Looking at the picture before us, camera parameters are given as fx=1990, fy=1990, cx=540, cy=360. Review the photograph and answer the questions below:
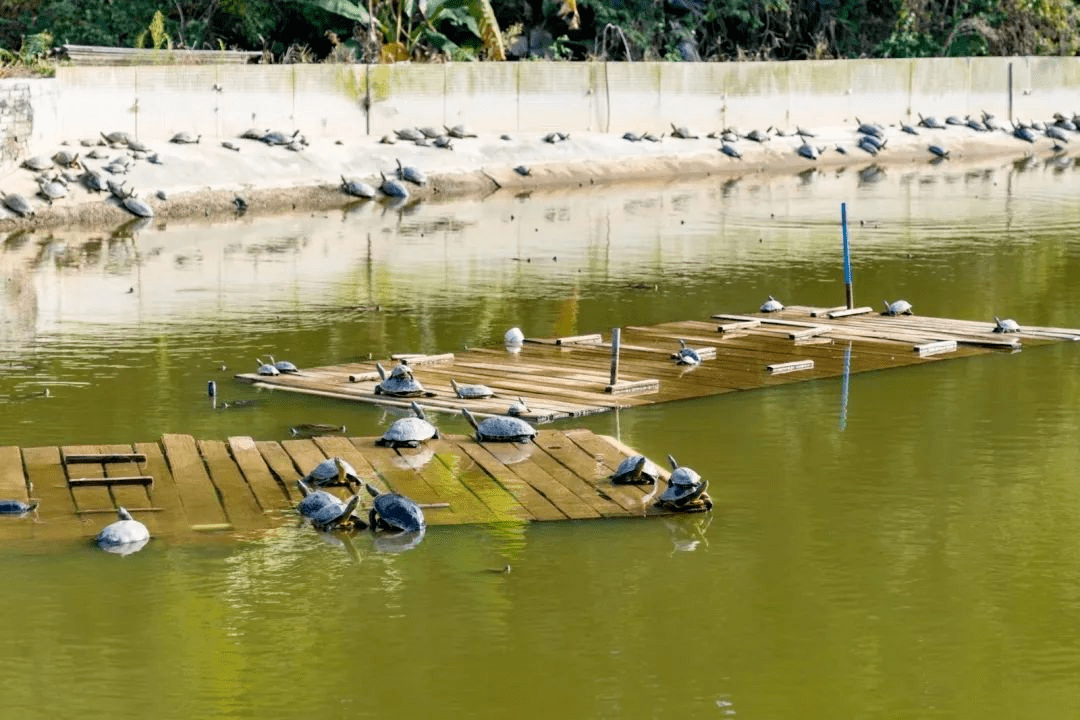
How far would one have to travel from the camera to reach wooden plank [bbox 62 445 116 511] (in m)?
12.2

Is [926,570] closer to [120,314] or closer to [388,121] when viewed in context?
[120,314]

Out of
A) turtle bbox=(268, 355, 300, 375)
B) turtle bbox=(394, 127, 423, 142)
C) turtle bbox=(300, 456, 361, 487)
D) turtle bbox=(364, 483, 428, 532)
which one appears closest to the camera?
turtle bbox=(364, 483, 428, 532)

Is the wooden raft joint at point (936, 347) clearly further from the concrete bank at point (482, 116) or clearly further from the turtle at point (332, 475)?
the concrete bank at point (482, 116)

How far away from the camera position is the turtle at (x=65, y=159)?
3091 centimetres

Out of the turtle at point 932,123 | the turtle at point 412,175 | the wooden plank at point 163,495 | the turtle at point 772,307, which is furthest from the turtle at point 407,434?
the turtle at point 932,123

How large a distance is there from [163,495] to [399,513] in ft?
5.60

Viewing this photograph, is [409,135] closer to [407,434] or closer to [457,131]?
[457,131]

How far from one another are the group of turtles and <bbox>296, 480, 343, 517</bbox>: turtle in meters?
1.89

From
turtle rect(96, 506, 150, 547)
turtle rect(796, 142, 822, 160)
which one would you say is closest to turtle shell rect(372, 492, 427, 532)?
turtle rect(96, 506, 150, 547)

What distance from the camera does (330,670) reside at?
9586 millimetres

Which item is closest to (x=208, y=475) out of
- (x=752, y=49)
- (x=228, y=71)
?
(x=228, y=71)

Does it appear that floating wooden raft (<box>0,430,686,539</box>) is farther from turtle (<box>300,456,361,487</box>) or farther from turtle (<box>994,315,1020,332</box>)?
turtle (<box>994,315,1020,332</box>)

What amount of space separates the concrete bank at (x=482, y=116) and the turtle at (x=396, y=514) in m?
19.0

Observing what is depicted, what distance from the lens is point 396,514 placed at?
462 inches
